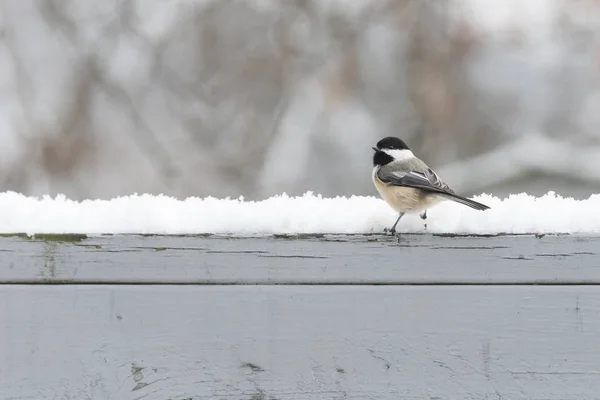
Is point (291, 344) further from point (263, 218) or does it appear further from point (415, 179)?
point (415, 179)

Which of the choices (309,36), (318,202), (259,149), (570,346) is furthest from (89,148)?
(570,346)

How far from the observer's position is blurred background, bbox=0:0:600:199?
4645 millimetres

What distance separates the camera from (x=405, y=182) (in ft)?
7.32

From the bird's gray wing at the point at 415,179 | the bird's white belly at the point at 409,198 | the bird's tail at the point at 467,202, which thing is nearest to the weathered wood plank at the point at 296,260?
the bird's tail at the point at 467,202

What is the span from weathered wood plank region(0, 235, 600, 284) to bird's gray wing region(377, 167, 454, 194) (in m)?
0.78

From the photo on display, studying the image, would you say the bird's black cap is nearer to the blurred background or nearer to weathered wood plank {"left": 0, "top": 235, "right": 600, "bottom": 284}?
weathered wood plank {"left": 0, "top": 235, "right": 600, "bottom": 284}

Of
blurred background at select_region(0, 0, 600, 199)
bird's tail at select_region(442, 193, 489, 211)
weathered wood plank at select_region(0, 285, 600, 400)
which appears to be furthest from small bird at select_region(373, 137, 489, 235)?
blurred background at select_region(0, 0, 600, 199)

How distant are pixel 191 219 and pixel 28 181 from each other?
3542 millimetres

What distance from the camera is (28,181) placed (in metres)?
4.56

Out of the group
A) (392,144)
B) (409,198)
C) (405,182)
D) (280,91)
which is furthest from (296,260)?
(280,91)

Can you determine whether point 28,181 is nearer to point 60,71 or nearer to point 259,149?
point 60,71

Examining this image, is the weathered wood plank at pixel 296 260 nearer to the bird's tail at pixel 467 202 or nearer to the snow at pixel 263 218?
the snow at pixel 263 218

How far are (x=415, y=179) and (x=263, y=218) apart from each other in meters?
1.00

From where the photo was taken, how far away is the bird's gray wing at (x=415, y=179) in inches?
83.9
